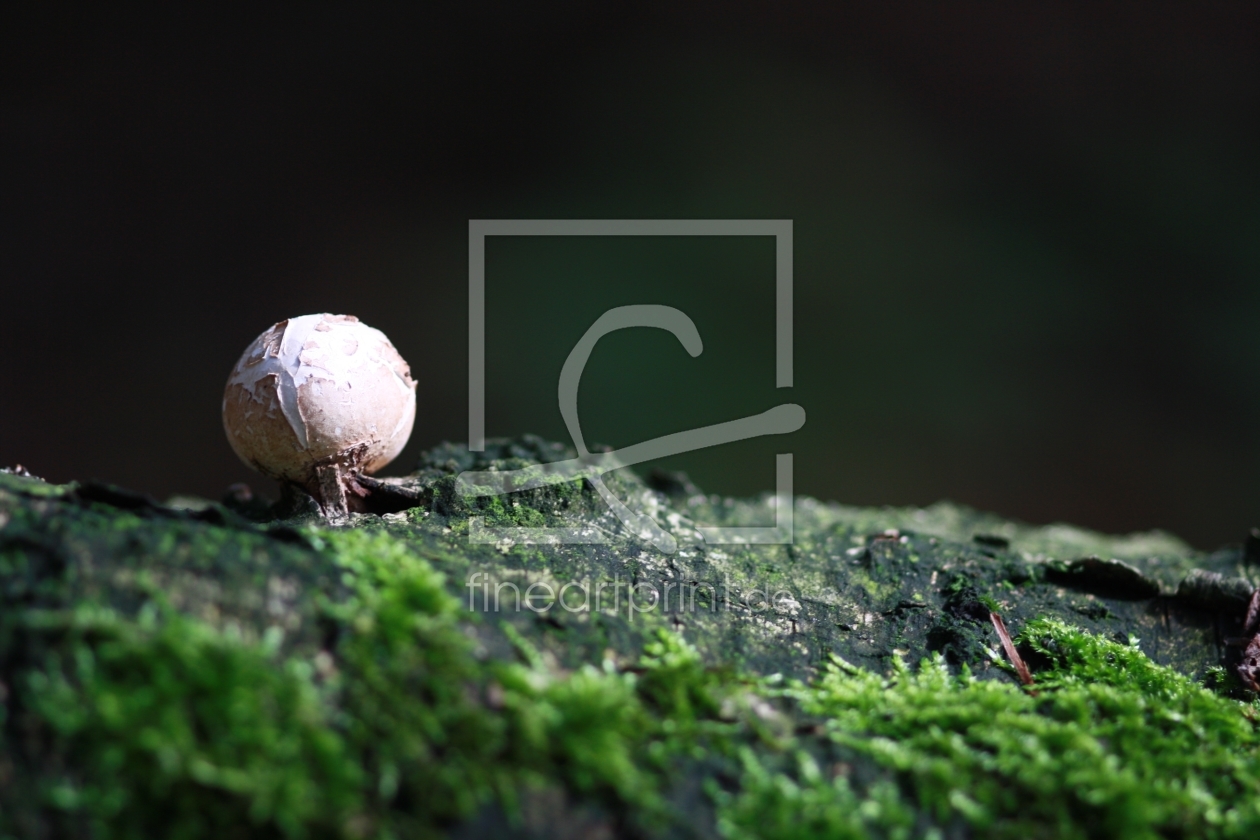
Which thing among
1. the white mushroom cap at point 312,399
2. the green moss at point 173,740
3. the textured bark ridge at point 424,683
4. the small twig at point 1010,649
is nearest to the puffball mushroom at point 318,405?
the white mushroom cap at point 312,399

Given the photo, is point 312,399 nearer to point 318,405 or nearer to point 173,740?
point 318,405

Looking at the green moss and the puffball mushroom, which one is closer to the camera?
the green moss

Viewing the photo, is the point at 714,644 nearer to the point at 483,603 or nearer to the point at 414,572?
the point at 483,603

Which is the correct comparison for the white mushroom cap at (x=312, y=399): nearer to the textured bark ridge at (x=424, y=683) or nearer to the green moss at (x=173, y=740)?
the textured bark ridge at (x=424, y=683)

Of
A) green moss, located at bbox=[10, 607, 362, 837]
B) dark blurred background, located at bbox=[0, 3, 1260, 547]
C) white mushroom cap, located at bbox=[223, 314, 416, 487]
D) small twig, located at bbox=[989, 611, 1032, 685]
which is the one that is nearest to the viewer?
green moss, located at bbox=[10, 607, 362, 837]

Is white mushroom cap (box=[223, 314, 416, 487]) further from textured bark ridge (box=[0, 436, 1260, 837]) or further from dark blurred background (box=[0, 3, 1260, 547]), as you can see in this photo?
dark blurred background (box=[0, 3, 1260, 547])

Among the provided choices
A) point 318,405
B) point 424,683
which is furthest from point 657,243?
point 424,683

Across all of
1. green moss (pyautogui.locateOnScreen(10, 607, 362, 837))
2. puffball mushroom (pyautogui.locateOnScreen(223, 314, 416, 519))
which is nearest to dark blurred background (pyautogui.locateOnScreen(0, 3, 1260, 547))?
puffball mushroom (pyautogui.locateOnScreen(223, 314, 416, 519))
